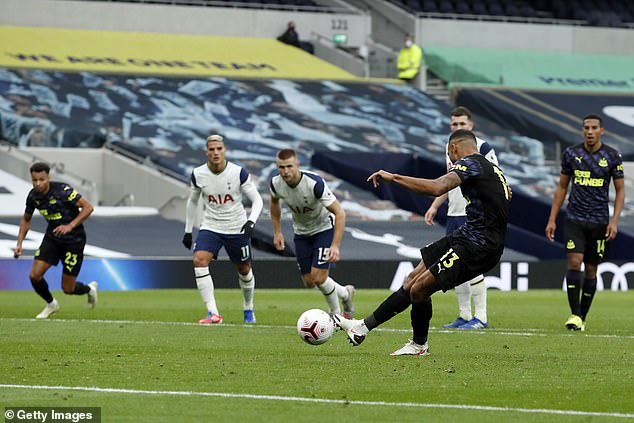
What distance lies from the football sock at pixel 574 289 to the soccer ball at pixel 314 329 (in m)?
3.94

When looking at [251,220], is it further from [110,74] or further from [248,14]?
[248,14]

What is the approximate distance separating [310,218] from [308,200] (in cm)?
39

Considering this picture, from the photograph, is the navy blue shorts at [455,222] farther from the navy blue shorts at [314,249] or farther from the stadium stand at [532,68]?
the stadium stand at [532,68]

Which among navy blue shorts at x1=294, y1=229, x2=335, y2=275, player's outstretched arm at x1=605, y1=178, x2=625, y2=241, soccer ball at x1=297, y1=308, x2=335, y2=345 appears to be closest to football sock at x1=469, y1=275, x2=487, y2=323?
player's outstretched arm at x1=605, y1=178, x2=625, y2=241

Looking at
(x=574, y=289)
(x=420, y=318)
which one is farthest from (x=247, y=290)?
(x=420, y=318)

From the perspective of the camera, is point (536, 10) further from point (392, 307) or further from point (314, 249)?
point (392, 307)

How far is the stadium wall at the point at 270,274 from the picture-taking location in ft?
77.6

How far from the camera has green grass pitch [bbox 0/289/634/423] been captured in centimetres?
750

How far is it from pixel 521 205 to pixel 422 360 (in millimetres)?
22039

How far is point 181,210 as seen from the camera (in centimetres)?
3012

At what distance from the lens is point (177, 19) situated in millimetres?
40594

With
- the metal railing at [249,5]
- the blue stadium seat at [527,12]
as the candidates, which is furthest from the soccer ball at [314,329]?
the blue stadium seat at [527,12]

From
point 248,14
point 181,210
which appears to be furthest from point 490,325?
point 248,14

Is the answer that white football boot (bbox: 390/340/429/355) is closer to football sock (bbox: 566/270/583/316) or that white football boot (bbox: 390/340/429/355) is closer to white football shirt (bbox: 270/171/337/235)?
white football shirt (bbox: 270/171/337/235)
